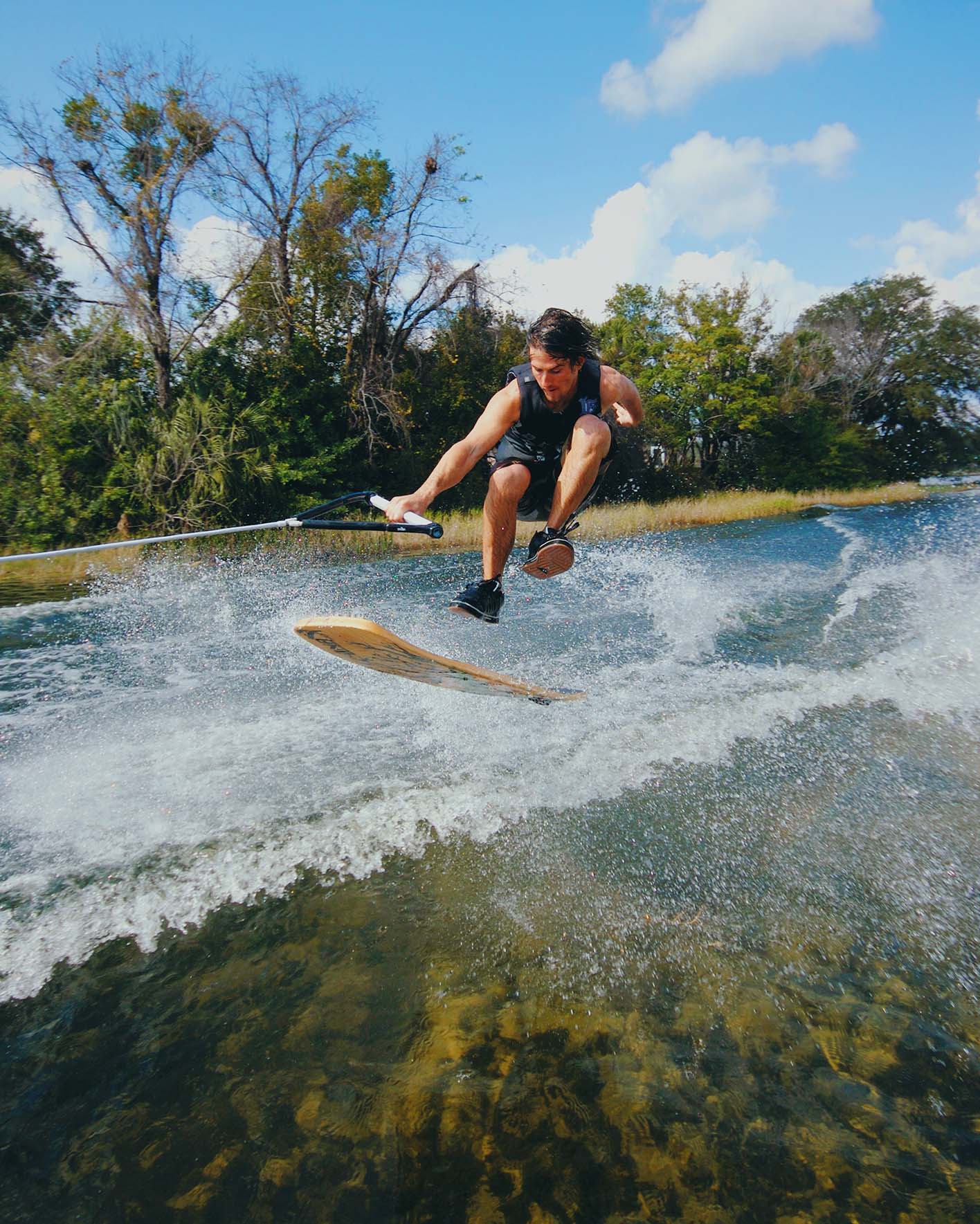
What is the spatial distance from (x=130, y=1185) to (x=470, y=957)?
1.37m

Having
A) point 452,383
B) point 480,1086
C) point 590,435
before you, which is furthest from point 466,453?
point 452,383

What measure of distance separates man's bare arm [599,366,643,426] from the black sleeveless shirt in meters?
0.06

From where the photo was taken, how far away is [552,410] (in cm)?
441

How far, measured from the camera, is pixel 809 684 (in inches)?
248

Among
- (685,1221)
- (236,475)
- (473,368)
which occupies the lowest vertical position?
(685,1221)

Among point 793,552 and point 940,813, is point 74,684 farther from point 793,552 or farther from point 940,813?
point 793,552

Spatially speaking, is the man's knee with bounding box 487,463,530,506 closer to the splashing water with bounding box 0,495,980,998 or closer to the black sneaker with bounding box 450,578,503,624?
the black sneaker with bounding box 450,578,503,624

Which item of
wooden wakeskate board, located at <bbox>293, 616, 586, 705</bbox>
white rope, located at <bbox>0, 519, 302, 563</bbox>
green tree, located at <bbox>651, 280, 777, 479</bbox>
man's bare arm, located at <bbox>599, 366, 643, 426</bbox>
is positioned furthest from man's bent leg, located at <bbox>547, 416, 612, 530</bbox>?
green tree, located at <bbox>651, 280, 777, 479</bbox>

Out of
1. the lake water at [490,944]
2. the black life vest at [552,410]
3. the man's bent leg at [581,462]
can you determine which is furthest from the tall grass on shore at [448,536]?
the man's bent leg at [581,462]

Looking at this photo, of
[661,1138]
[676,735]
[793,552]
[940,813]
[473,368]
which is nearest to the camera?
[661,1138]

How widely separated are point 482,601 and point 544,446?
1.06 m

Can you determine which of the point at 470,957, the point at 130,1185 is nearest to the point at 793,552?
the point at 470,957

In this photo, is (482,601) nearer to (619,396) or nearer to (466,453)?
(466,453)

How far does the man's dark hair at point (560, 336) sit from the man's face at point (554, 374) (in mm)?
29
